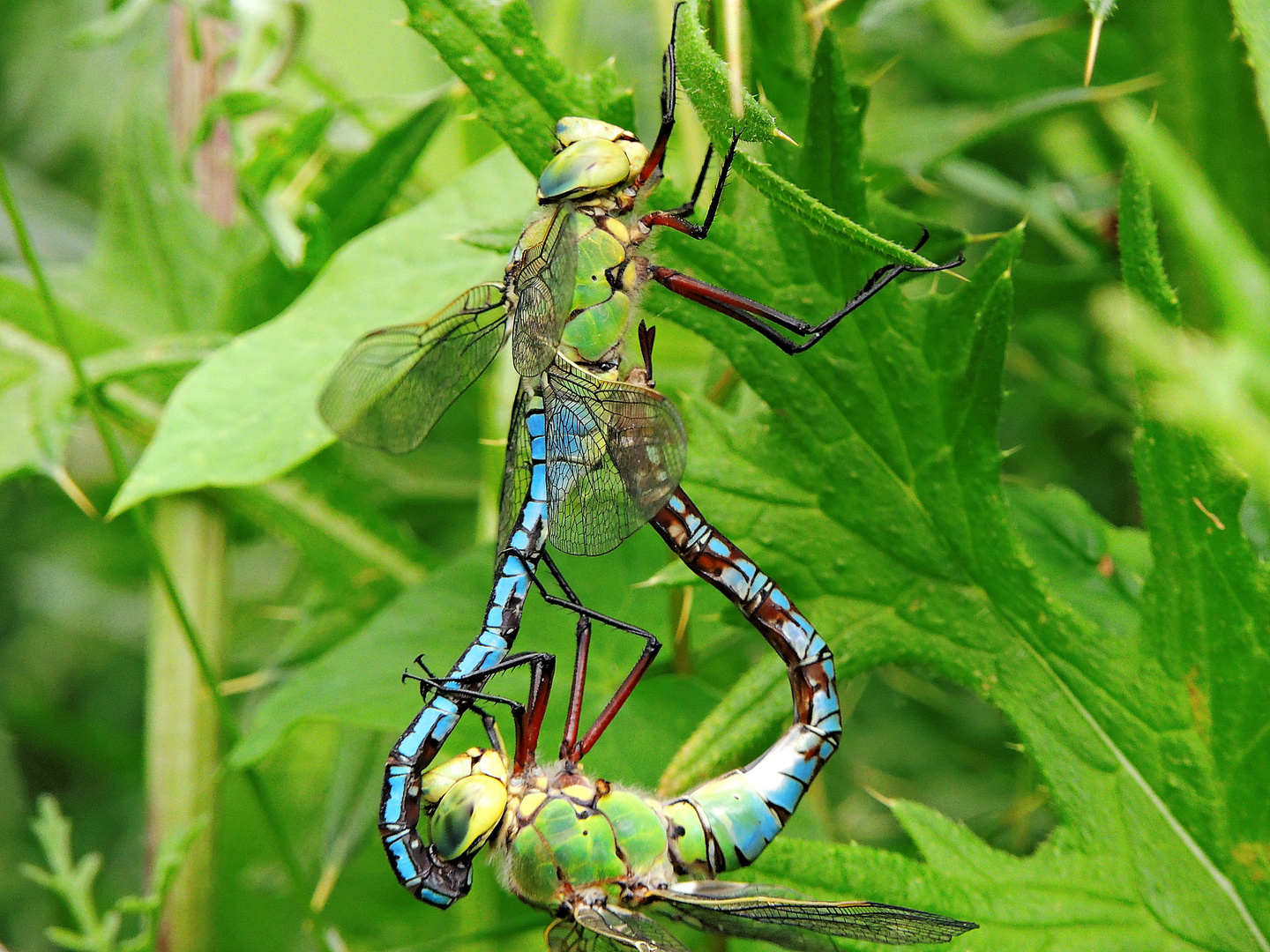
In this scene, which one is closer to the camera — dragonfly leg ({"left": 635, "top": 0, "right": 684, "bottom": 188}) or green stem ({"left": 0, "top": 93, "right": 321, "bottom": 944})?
dragonfly leg ({"left": 635, "top": 0, "right": 684, "bottom": 188})

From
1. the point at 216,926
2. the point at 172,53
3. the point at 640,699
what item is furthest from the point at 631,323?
the point at 216,926

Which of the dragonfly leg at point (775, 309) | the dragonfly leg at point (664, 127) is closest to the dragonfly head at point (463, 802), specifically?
the dragonfly leg at point (775, 309)

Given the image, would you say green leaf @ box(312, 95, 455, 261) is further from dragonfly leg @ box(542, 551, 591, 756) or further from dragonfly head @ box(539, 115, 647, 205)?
dragonfly leg @ box(542, 551, 591, 756)

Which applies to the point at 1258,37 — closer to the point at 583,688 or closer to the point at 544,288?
the point at 544,288

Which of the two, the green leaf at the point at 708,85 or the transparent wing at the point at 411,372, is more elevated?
the green leaf at the point at 708,85

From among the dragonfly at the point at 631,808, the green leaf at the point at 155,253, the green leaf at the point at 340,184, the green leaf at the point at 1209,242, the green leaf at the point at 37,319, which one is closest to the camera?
the green leaf at the point at 1209,242

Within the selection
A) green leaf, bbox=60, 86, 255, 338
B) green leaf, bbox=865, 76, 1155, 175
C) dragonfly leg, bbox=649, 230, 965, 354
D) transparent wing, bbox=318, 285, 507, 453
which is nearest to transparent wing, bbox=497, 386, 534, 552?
transparent wing, bbox=318, 285, 507, 453

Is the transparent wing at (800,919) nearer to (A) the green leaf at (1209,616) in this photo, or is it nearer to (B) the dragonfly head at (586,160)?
(A) the green leaf at (1209,616)

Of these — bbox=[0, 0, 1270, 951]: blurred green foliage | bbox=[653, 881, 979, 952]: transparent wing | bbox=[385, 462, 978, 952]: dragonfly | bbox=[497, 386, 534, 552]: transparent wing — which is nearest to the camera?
bbox=[653, 881, 979, 952]: transparent wing
